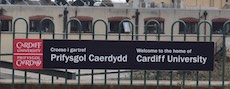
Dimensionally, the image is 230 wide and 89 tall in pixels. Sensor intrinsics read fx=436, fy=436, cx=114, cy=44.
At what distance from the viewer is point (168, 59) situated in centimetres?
627

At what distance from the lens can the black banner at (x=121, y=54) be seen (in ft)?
20.4

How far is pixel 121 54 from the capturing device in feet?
20.5

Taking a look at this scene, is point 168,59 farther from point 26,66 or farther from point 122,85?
point 26,66

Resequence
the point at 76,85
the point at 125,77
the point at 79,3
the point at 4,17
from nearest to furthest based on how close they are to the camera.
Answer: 1. the point at 76,85
2. the point at 125,77
3. the point at 4,17
4. the point at 79,3

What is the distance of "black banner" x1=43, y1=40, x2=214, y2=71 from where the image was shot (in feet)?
Answer: 20.4

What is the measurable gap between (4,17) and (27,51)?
100ft

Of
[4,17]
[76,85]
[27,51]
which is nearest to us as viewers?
[27,51]

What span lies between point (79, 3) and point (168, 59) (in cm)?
3524

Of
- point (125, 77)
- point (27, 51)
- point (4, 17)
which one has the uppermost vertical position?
point (4, 17)

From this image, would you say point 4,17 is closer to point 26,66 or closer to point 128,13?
point 128,13

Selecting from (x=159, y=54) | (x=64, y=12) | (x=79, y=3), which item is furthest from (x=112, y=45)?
(x=79, y=3)

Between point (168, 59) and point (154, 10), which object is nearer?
point (168, 59)

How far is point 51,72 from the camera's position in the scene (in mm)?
6438

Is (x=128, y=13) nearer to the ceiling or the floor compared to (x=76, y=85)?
nearer to the ceiling
